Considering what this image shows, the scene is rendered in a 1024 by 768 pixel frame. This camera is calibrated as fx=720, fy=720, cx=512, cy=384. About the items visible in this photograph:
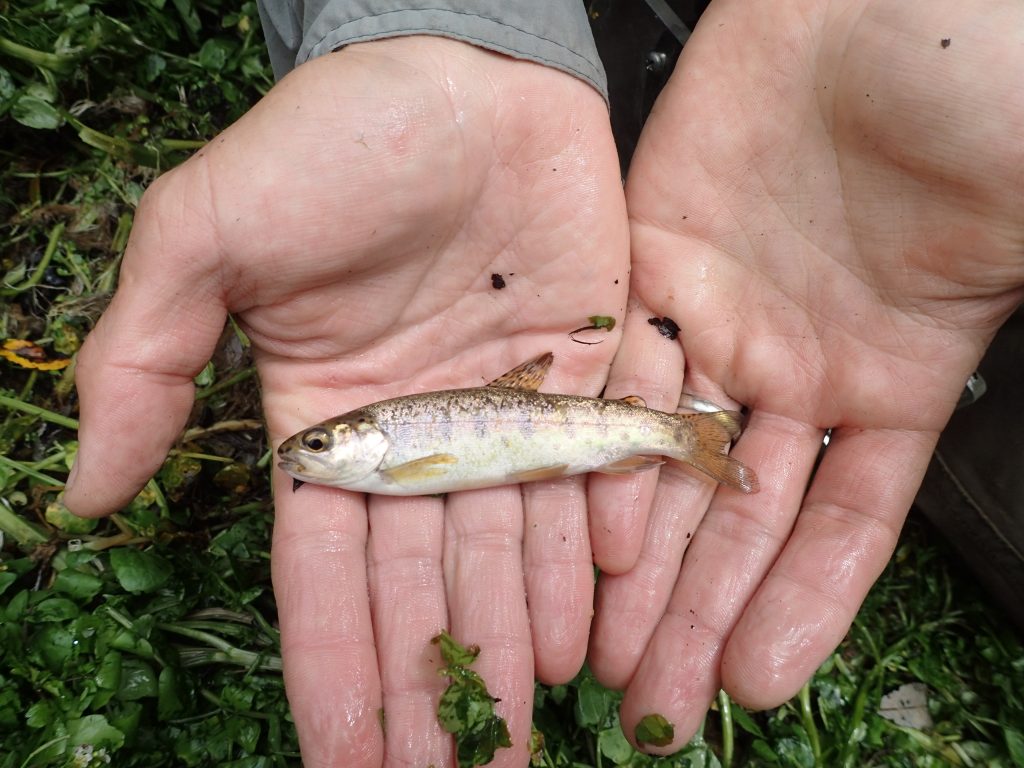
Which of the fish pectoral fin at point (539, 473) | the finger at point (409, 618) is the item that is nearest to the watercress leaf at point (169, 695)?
the finger at point (409, 618)

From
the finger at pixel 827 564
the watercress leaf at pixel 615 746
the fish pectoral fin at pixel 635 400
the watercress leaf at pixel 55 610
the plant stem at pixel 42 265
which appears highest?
the fish pectoral fin at pixel 635 400

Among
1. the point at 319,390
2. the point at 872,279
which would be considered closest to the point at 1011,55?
the point at 872,279

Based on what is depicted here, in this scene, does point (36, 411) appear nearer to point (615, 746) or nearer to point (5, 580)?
point (5, 580)

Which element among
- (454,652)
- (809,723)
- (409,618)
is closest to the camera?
(454,652)

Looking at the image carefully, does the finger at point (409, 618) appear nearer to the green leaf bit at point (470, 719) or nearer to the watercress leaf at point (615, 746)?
the green leaf bit at point (470, 719)

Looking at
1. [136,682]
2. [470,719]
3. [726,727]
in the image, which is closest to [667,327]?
[470,719]

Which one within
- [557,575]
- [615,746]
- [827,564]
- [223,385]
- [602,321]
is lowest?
[615,746]
